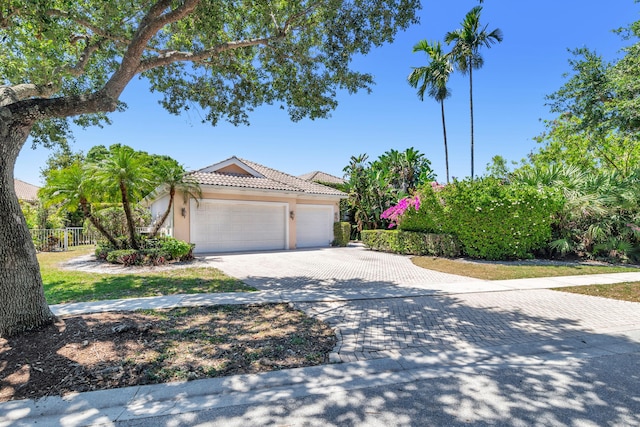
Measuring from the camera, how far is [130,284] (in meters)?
8.61

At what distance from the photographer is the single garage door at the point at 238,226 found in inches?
646

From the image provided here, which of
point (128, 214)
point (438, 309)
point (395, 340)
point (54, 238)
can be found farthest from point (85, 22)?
point (54, 238)

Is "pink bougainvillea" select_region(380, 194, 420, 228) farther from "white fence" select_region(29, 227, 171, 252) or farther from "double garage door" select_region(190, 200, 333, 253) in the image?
"white fence" select_region(29, 227, 171, 252)

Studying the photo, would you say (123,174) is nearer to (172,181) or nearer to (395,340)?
(172,181)

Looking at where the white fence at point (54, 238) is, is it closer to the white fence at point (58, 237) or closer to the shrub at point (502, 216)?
the white fence at point (58, 237)

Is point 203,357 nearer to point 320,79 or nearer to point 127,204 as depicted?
point 320,79

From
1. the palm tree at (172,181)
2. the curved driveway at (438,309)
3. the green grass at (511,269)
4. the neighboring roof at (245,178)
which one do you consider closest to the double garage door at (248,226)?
the neighboring roof at (245,178)

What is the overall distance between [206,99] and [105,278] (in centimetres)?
622

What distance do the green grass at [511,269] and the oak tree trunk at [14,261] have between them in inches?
409

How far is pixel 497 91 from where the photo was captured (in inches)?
764

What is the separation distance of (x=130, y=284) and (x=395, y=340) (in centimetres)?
734

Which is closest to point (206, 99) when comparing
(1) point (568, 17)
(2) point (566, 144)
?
(1) point (568, 17)

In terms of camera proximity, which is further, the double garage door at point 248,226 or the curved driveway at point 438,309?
the double garage door at point 248,226

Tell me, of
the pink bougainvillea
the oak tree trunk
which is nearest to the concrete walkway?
the oak tree trunk
